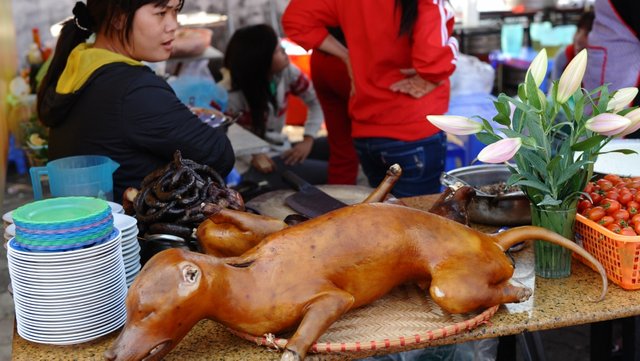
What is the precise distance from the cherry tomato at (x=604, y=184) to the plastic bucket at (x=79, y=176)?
4.51ft

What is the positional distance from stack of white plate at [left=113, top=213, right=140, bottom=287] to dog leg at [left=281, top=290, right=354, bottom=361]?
48 centimetres

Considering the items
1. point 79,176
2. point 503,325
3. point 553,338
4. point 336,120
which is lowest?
point 553,338

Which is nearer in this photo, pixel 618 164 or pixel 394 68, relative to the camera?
pixel 618 164

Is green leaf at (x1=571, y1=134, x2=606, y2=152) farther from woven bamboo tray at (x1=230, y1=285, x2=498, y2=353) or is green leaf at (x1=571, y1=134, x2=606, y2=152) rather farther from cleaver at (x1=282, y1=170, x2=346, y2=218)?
cleaver at (x1=282, y1=170, x2=346, y2=218)

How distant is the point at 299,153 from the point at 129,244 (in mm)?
2970

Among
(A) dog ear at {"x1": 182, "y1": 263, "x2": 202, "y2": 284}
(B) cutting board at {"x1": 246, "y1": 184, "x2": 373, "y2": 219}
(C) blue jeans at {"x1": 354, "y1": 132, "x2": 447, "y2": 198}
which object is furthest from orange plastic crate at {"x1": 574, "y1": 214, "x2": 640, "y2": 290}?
(C) blue jeans at {"x1": 354, "y1": 132, "x2": 447, "y2": 198}

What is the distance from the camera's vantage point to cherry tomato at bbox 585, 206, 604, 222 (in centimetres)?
174

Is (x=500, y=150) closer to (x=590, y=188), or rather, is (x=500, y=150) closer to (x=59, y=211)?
(x=590, y=188)

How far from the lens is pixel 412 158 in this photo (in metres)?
2.94

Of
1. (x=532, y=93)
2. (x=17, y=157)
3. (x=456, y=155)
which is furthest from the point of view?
(x=17, y=157)

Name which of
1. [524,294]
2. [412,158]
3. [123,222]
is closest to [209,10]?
[412,158]

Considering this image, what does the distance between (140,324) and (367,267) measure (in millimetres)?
476

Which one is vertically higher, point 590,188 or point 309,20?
point 309,20

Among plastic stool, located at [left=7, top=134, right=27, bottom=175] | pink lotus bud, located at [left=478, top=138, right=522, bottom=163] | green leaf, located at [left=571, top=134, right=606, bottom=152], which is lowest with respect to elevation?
plastic stool, located at [left=7, top=134, right=27, bottom=175]
